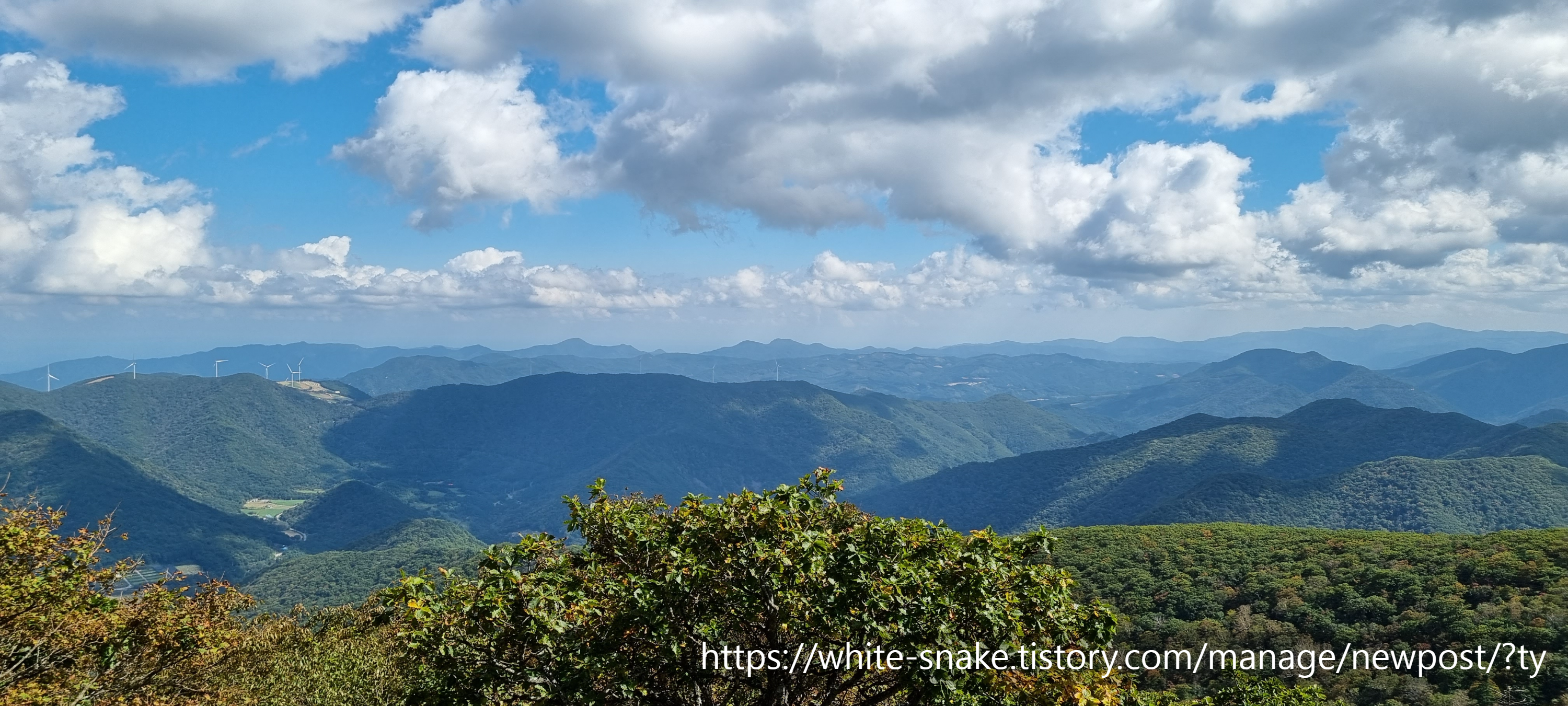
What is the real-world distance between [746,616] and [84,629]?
17825 millimetres

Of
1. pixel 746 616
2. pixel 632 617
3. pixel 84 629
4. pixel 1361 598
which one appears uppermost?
pixel 632 617

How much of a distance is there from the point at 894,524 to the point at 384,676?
2370 cm

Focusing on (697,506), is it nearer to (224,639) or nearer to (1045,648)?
(1045,648)

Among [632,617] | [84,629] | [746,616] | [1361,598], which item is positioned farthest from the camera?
[1361,598]

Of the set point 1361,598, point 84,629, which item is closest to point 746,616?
point 84,629

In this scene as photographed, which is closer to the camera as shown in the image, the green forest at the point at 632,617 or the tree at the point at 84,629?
the green forest at the point at 632,617

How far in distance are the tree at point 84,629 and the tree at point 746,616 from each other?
36.5 feet

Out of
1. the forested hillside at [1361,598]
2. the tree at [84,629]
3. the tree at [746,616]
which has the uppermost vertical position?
the tree at [746,616]

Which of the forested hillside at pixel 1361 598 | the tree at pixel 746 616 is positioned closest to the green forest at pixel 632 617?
the tree at pixel 746 616

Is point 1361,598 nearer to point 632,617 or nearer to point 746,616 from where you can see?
point 746,616

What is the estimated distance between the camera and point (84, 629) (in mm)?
18781

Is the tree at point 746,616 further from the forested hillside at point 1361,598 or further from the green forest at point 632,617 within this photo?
the forested hillside at point 1361,598

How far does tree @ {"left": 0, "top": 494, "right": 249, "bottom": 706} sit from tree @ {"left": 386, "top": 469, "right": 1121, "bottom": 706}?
36.5ft

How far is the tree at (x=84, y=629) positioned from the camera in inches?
709
